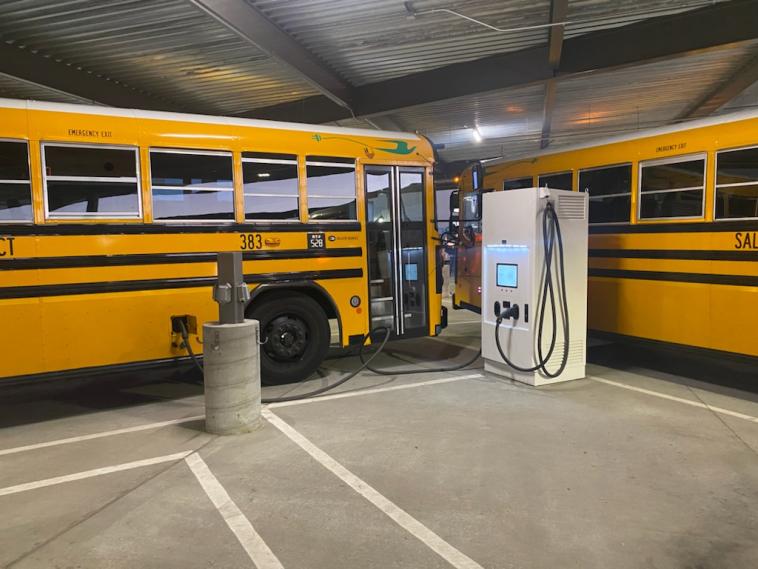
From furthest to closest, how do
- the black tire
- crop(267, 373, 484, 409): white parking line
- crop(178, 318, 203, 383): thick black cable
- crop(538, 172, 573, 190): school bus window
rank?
crop(538, 172, 573, 190): school bus window
the black tire
crop(267, 373, 484, 409): white parking line
crop(178, 318, 203, 383): thick black cable

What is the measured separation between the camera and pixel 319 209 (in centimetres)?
584

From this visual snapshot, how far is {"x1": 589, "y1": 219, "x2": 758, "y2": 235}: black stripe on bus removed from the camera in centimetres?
511

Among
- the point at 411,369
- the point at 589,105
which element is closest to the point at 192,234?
the point at 411,369

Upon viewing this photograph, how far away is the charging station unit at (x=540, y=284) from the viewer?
18.7ft

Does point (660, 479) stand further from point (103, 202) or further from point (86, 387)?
point (86, 387)

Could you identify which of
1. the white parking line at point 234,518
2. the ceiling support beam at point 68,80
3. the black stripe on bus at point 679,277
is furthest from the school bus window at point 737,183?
the ceiling support beam at point 68,80

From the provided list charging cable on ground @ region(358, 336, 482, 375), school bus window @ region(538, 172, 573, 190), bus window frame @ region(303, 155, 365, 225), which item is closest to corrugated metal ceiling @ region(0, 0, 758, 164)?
school bus window @ region(538, 172, 573, 190)

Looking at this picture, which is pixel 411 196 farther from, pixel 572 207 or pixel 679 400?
pixel 679 400

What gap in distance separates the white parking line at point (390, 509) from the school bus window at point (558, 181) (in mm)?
4884

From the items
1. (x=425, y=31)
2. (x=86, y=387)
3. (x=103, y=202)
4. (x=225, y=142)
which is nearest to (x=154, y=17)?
(x=225, y=142)

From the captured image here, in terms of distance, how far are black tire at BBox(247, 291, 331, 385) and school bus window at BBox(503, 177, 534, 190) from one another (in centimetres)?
377

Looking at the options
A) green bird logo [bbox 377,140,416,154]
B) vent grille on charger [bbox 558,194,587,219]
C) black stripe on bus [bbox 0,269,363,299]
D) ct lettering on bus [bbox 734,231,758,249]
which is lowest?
black stripe on bus [bbox 0,269,363,299]

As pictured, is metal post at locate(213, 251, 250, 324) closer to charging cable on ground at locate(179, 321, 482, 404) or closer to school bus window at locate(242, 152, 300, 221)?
A: charging cable on ground at locate(179, 321, 482, 404)

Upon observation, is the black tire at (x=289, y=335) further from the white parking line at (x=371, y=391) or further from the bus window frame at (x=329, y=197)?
the bus window frame at (x=329, y=197)
